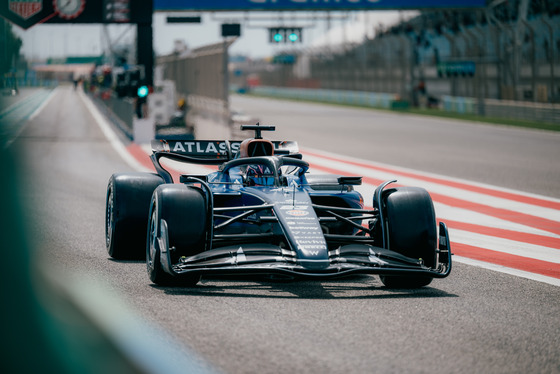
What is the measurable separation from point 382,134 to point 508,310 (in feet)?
78.4

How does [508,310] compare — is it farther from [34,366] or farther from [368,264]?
[34,366]

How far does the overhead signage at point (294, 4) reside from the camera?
35.7 meters

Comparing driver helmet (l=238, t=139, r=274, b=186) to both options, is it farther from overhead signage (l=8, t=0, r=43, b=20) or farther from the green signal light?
the green signal light

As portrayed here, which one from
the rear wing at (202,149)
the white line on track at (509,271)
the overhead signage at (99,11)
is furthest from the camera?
the overhead signage at (99,11)

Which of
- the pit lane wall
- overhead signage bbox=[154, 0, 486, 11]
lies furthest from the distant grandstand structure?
the pit lane wall

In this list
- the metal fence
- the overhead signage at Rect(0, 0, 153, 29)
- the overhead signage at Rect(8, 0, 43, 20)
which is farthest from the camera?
the metal fence

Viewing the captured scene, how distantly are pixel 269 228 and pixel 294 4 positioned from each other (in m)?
30.0

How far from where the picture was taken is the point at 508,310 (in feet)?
18.9

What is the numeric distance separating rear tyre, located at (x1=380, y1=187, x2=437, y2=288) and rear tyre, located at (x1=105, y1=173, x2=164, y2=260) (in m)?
2.09

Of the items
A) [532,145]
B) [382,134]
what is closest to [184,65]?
[382,134]

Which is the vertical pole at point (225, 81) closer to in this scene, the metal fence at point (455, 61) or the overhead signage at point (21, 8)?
the metal fence at point (455, 61)

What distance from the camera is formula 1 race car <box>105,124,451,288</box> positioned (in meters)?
6.10

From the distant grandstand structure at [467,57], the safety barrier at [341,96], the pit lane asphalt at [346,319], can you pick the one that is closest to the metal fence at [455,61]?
the distant grandstand structure at [467,57]

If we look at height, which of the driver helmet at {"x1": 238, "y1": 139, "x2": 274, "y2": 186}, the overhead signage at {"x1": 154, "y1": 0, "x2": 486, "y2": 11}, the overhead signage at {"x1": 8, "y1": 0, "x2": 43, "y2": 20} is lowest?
the driver helmet at {"x1": 238, "y1": 139, "x2": 274, "y2": 186}
